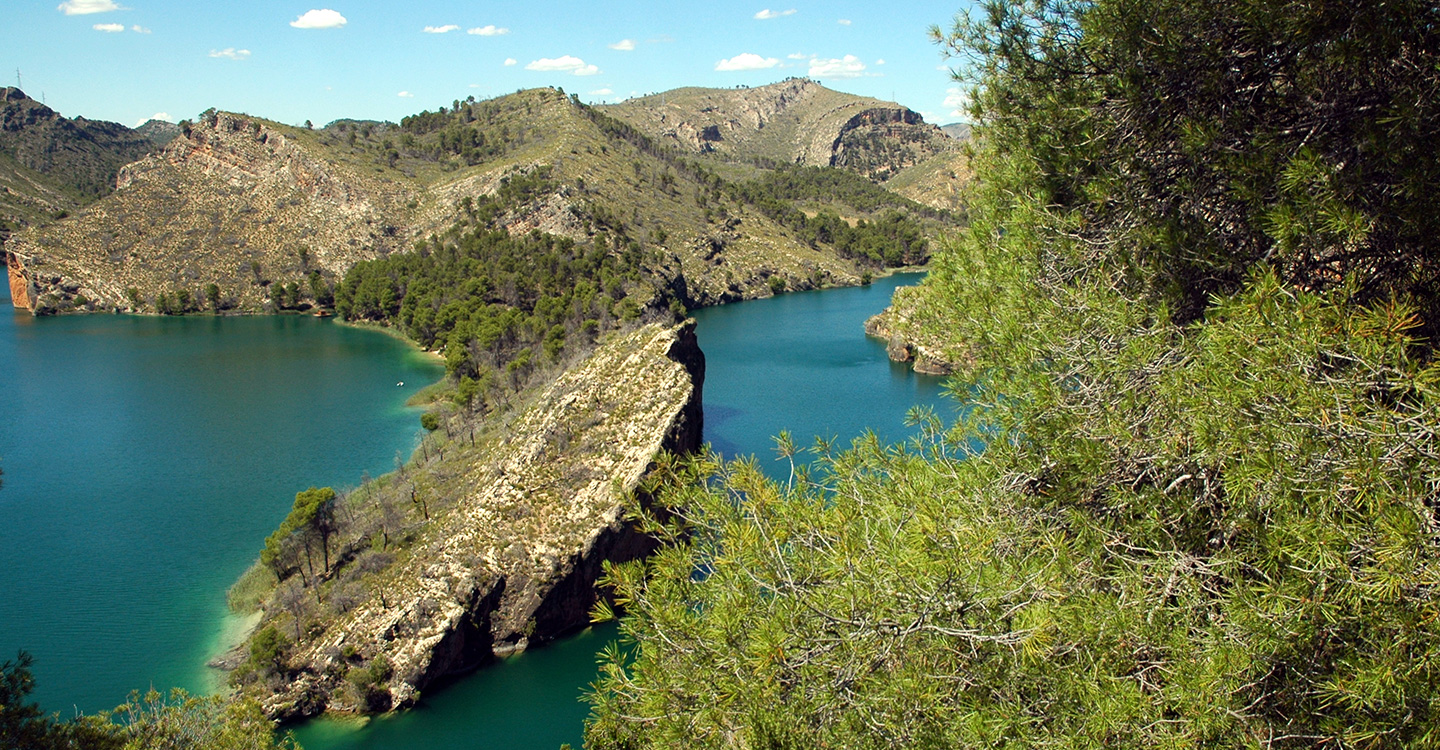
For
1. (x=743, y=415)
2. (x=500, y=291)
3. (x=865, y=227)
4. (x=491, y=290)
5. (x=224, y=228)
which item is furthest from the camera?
(x=865, y=227)

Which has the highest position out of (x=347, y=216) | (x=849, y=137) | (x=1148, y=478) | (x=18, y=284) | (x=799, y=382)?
(x=849, y=137)

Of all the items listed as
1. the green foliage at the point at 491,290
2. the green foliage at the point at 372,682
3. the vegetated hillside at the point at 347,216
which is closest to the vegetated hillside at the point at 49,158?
the vegetated hillside at the point at 347,216

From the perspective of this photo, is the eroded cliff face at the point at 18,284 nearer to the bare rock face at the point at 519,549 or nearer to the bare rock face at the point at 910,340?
the bare rock face at the point at 910,340

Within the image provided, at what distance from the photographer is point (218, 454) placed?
3719cm

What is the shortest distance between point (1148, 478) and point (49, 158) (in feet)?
580

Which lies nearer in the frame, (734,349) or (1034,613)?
(1034,613)

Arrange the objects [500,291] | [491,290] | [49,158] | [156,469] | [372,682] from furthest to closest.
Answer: [49,158], [491,290], [500,291], [156,469], [372,682]

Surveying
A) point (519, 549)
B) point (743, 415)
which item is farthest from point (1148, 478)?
point (743, 415)

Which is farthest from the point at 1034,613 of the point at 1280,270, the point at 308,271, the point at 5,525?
the point at 308,271

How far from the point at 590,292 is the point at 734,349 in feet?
32.9

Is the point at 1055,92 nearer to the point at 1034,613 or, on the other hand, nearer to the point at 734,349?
the point at 1034,613

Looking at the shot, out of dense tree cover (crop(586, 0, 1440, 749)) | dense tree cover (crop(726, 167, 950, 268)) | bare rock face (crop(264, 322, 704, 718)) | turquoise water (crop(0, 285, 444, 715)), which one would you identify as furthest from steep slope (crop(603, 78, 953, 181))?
dense tree cover (crop(586, 0, 1440, 749))

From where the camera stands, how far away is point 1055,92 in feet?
24.3

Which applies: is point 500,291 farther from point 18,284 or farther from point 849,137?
point 849,137
